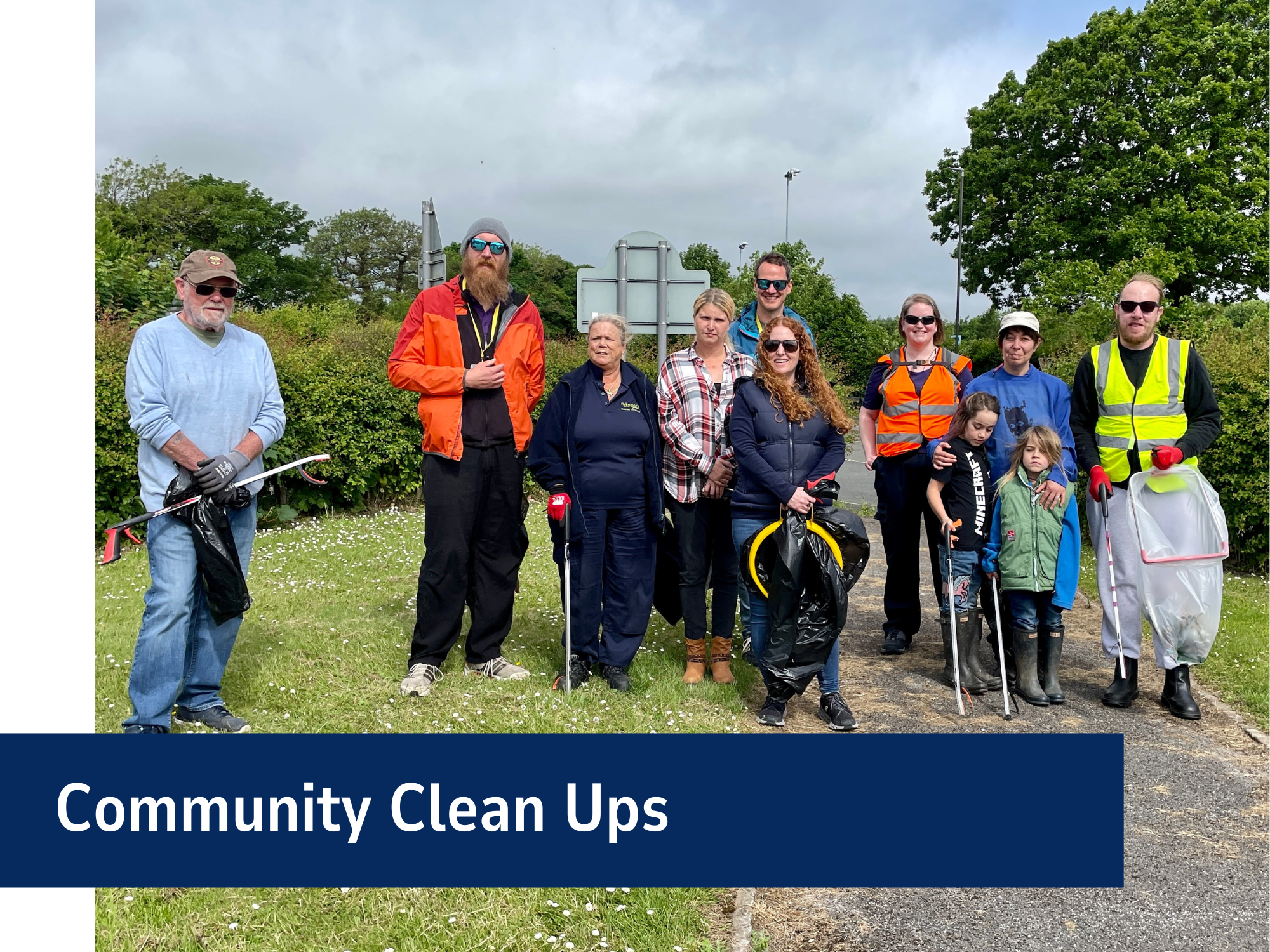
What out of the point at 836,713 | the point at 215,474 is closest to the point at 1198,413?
the point at 836,713

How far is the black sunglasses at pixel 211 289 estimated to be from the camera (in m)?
4.27

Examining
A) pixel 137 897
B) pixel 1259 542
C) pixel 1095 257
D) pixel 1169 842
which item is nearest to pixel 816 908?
pixel 1169 842

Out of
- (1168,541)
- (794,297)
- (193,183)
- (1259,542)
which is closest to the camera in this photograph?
(1168,541)

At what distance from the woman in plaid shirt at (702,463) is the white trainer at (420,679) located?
1.37 m

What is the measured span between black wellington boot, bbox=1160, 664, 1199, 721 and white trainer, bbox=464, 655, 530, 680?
11.4ft

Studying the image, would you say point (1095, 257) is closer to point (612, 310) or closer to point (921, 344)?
point (612, 310)

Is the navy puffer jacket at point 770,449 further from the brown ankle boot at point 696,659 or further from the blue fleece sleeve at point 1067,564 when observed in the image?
the blue fleece sleeve at point 1067,564

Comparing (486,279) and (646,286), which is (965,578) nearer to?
(486,279)

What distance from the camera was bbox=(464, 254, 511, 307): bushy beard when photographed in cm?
523

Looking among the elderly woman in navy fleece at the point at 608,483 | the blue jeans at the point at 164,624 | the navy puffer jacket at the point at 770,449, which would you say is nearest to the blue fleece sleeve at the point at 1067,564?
the navy puffer jacket at the point at 770,449

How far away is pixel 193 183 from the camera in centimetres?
6506

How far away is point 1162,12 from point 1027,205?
610cm

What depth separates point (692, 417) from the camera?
5293mm

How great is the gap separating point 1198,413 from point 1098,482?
62cm
